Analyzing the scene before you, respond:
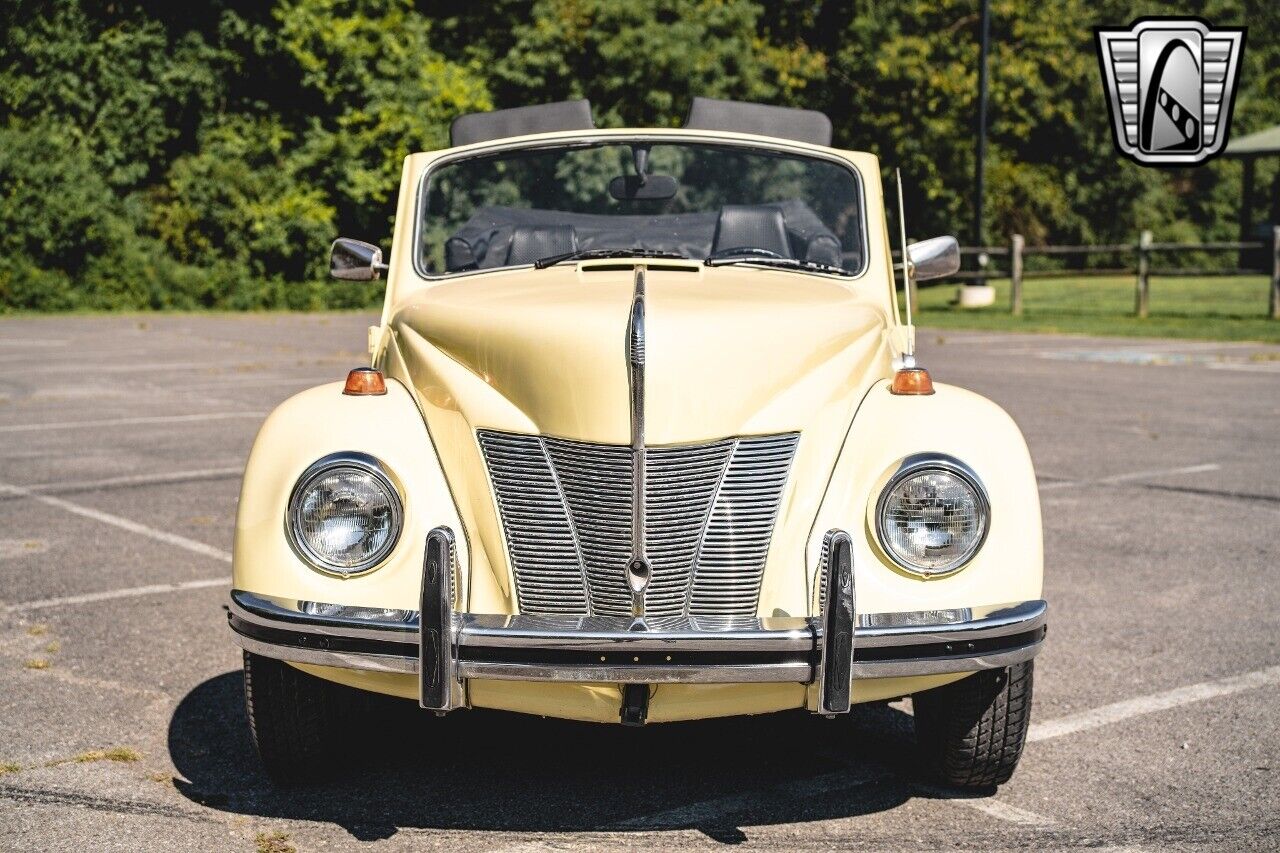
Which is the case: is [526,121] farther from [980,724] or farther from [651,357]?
[980,724]

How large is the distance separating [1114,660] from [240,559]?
3217 millimetres

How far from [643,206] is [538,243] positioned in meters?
0.46

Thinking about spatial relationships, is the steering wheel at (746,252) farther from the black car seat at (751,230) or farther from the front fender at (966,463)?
the front fender at (966,463)

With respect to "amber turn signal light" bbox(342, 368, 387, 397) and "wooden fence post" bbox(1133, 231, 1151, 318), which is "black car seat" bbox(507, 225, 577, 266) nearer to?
"amber turn signal light" bbox(342, 368, 387, 397)

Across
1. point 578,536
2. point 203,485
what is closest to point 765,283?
point 578,536

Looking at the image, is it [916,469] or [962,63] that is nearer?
[916,469]

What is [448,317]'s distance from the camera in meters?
4.42

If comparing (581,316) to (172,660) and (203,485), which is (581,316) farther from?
(203,485)

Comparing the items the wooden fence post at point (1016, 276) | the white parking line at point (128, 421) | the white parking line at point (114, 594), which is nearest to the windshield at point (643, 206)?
the white parking line at point (114, 594)

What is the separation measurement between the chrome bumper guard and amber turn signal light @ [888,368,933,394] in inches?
26.6

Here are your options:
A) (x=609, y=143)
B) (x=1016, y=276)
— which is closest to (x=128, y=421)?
(x=609, y=143)

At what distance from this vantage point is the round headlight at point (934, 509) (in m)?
3.87

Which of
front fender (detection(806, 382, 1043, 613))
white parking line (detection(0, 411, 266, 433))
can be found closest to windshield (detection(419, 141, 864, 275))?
front fender (detection(806, 382, 1043, 613))

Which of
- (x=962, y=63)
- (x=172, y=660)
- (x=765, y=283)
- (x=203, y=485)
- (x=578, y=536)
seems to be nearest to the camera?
(x=578, y=536)
